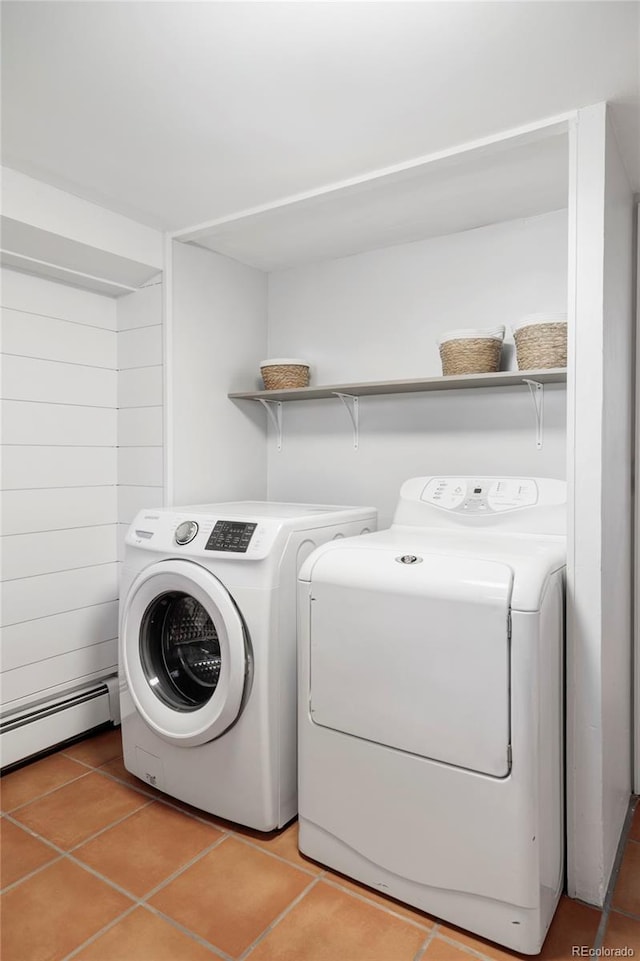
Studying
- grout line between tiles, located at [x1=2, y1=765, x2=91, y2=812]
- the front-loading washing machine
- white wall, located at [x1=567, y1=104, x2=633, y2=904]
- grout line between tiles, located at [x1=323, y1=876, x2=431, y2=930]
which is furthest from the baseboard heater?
white wall, located at [x1=567, y1=104, x2=633, y2=904]

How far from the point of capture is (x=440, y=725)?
156 cm

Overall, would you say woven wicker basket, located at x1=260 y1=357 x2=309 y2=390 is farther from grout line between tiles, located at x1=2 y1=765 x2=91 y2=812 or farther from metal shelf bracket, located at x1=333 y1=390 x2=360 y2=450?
grout line between tiles, located at x1=2 y1=765 x2=91 y2=812

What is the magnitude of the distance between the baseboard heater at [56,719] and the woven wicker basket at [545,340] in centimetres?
219

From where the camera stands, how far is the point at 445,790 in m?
1.56

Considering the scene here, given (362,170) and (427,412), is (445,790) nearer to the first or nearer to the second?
(427,412)

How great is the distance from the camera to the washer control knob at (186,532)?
2.10 meters

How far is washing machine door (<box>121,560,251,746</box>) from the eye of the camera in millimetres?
1920

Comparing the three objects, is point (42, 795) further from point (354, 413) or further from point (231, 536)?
point (354, 413)

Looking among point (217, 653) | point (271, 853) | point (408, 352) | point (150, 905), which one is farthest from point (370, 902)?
point (408, 352)

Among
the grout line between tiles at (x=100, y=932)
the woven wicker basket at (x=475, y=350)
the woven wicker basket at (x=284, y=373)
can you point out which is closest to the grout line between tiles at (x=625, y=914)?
the grout line between tiles at (x=100, y=932)

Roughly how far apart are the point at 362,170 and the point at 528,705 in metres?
1.73

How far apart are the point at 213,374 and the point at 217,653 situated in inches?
50.0

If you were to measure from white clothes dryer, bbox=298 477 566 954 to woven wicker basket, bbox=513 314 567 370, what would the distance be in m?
0.63

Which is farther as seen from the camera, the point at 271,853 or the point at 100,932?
the point at 271,853
